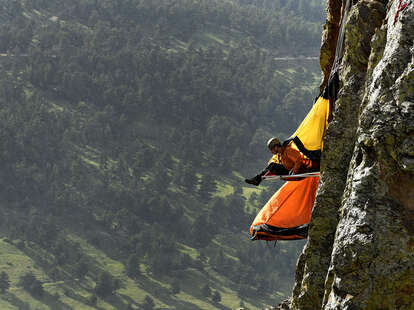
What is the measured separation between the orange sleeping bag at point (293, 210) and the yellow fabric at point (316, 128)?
0.89m

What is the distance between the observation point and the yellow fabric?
43.8ft

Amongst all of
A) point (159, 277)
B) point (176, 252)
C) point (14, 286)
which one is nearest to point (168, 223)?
point (176, 252)

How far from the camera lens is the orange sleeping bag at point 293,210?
14150 millimetres

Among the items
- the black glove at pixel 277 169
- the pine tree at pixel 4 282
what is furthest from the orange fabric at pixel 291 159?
the pine tree at pixel 4 282

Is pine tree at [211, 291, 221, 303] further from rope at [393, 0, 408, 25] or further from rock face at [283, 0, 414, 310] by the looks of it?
rope at [393, 0, 408, 25]

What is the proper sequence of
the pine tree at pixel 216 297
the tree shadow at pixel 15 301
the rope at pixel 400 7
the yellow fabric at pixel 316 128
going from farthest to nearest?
the pine tree at pixel 216 297 → the tree shadow at pixel 15 301 → the yellow fabric at pixel 316 128 → the rope at pixel 400 7

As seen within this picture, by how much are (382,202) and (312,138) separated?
5.54 metres

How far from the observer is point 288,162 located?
Result: 13.9 metres

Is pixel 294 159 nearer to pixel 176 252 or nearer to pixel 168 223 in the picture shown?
pixel 176 252

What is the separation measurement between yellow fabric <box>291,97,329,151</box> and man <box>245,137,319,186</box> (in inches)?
15.4

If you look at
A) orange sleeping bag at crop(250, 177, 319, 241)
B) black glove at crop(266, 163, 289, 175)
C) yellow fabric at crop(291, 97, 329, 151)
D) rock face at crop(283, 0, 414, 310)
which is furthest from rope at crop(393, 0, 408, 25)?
black glove at crop(266, 163, 289, 175)

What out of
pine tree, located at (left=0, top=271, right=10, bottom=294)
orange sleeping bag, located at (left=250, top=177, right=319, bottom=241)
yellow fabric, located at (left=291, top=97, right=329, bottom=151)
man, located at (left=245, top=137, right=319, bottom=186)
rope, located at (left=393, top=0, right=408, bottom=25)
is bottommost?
pine tree, located at (left=0, top=271, right=10, bottom=294)

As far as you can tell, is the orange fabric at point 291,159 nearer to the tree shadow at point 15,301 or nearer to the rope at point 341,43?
the rope at point 341,43

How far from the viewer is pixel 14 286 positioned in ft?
475
